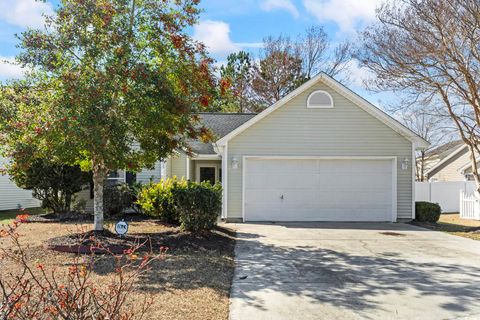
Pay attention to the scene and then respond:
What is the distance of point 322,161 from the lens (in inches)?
571

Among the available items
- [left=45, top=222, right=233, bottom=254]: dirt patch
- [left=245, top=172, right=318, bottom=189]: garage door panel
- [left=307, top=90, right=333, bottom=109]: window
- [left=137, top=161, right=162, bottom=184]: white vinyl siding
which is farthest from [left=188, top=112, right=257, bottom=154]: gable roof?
[left=45, top=222, right=233, bottom=254]: dirt patch

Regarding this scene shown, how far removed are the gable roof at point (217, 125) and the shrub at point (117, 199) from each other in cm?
324

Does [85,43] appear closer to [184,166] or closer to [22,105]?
[22,105]

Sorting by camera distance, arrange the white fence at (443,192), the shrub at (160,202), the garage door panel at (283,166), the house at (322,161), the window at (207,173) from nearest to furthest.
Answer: the shrub at (160,202), the house at (322,161), the garage door panel at (283,166), the window at (207,173), the white fence at (443,192)

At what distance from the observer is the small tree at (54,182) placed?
1433cm

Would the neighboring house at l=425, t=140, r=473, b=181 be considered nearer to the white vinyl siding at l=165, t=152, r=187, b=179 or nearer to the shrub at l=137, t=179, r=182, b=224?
the white vinyl siding at l=165, t=152, r=187, b=179

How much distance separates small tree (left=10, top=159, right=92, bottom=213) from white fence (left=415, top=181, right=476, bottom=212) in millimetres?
15967

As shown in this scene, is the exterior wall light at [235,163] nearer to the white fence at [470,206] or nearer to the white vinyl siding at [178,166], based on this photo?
the white vinyl siding at [178,166]

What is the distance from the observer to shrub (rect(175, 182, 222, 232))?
10070 mm

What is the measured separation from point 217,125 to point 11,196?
10700mm

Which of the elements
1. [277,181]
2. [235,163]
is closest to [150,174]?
[235,163]

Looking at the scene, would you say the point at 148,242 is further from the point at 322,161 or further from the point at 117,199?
the point at 322,161

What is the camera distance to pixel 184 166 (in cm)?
1719

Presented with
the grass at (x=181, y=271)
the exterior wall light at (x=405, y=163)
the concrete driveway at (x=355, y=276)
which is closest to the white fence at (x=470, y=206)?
the exterior wall light at (x=405, y=163)
